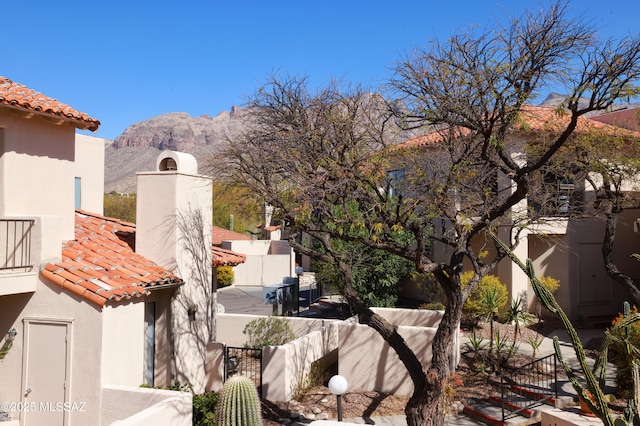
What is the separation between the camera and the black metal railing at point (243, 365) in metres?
13.2

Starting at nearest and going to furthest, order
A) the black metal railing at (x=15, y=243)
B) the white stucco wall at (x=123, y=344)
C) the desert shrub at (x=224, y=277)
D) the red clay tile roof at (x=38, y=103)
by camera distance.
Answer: the white stucco wall at (x=123, y=344), the black metal railing at (x=15, y=243), the red clay tile roof at (x=38, y=103), the desert shrub at (x=224, y=277)

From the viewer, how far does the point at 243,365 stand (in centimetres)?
1562

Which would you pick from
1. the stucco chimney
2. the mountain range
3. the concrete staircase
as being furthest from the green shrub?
the mountain range

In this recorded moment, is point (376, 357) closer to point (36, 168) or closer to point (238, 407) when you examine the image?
point (238, 407)

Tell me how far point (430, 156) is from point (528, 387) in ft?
22.0

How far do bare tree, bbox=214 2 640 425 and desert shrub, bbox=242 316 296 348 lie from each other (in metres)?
3.62

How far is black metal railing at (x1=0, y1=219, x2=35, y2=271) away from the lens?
9.02m

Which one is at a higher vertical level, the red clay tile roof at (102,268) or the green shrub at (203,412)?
the red clay tile roof at (102,268)

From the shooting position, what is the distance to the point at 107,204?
2259 inches

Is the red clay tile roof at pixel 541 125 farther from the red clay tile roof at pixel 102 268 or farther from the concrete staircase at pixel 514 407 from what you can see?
the red clay tile roof at pixel 102 268

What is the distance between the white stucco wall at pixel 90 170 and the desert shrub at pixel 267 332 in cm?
681

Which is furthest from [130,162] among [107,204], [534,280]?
[534,280]

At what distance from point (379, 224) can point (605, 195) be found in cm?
905

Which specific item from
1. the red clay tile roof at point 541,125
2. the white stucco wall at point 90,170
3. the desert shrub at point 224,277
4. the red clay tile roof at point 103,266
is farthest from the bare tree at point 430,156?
the desert shrub at point 224,277
